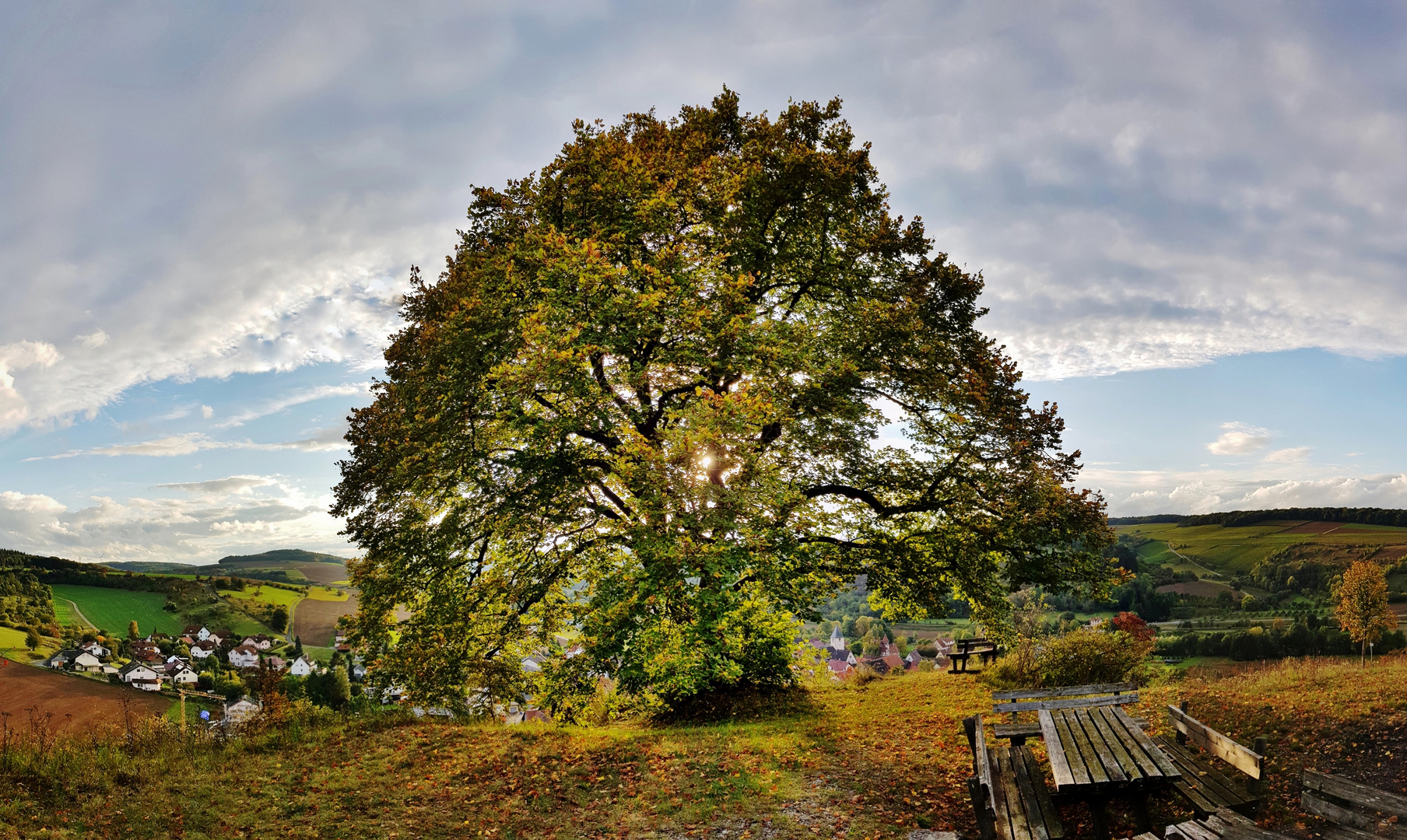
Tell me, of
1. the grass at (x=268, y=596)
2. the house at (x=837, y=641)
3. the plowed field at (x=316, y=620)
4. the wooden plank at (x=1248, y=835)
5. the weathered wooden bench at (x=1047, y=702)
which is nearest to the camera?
the wooden plank at (x=1248, y=835)

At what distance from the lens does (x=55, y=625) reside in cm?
1995

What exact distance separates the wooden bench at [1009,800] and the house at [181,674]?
18.2 meters

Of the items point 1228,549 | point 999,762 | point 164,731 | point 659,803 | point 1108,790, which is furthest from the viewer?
point 1228,549

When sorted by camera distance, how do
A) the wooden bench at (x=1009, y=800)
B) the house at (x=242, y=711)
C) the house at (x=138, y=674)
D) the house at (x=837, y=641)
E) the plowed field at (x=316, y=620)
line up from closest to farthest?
1. the wooden bench at (x=1009, y=800)
2. the house at (x=242, y=711)
3. the house at (x=138, y=674)
4. the plowed field at (x=316, y=620)
5. the house at (x=837, y=641)

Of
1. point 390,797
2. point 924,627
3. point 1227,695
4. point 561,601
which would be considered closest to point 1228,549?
point 924,627

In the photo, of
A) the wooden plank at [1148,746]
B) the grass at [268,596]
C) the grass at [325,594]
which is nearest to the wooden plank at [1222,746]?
the wooden plank at [1148,746]

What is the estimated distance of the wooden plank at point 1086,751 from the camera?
7.11m

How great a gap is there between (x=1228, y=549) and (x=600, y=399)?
79.4m

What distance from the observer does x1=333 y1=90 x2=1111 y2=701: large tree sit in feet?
46.5

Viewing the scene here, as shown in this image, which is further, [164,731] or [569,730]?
[569,730]

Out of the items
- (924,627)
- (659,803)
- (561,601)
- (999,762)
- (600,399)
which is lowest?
(924,627)

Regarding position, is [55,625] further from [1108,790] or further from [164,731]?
[1108,790]

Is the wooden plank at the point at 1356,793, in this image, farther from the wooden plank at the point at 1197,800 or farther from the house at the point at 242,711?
the house at the point at 242,711

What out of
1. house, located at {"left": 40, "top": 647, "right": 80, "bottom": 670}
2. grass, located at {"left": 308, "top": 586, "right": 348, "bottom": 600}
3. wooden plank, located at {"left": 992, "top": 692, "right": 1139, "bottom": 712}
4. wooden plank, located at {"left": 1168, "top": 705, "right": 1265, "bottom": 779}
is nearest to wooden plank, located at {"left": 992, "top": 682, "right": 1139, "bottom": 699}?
wooden plank, located at {"left": 992, "top": 692, "right": 1139, "bottom": 712}
